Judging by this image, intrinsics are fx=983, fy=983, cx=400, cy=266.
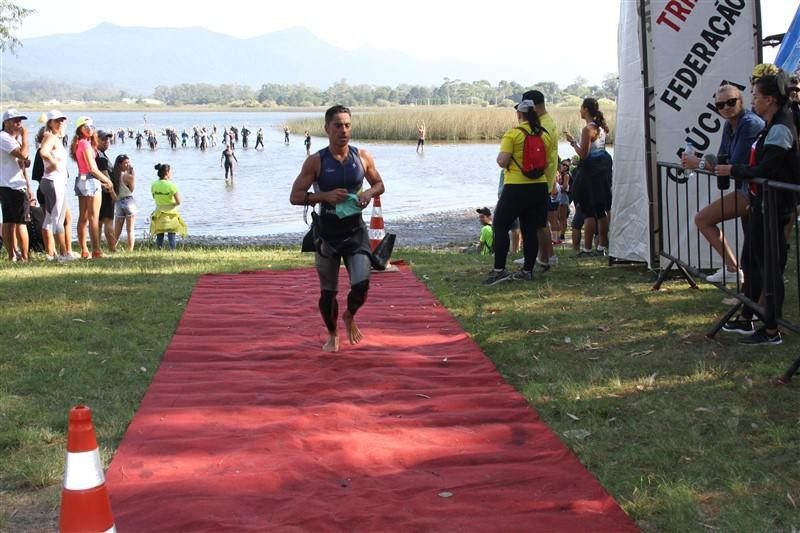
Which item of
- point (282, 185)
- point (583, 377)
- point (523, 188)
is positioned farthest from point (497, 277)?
point (282, 185)

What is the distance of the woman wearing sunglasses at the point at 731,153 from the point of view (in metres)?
7.25

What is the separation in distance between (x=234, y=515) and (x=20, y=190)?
27.6 feet

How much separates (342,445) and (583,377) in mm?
1955

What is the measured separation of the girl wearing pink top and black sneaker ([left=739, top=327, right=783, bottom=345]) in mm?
8259

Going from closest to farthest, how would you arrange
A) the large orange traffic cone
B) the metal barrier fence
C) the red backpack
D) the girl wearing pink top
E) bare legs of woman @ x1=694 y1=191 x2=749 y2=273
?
the large orange traffic cone, bare legs of woman @ x1=694 y1=191 x2=749 y2=273, the metal barrier fence, the red backpack, the girl wearing pink top

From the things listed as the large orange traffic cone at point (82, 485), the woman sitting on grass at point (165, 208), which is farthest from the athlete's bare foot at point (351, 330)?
the woman sitting on grass at point (165, 208)

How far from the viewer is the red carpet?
425 centimetres

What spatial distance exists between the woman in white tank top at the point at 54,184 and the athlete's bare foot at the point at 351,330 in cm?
559

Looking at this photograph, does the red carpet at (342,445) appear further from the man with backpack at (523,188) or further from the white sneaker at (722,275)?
the man with backpack at (523,188)

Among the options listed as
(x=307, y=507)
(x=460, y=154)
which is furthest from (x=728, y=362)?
(x=460, y=154)

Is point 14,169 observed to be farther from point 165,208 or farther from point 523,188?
point 523,188

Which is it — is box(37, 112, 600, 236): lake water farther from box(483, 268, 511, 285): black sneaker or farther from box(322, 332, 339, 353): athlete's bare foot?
box(322, 332, 339, 353): athlete's bare foot

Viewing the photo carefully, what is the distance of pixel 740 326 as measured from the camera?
23.8 ft

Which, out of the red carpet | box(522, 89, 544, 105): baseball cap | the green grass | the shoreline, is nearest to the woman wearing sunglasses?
the green grass
